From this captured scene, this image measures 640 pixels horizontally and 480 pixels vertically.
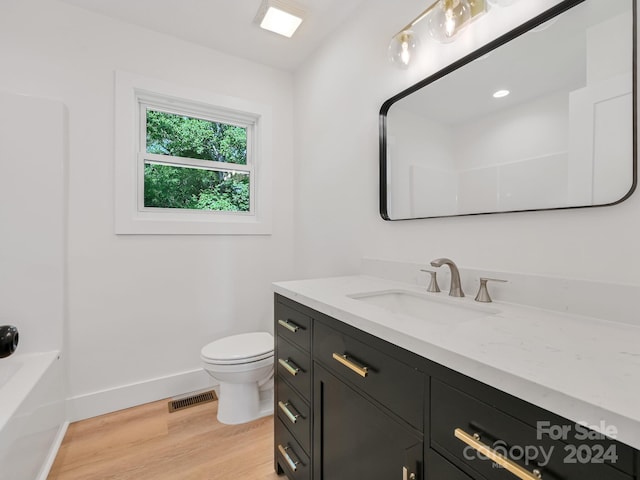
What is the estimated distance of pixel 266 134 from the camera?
246 cm

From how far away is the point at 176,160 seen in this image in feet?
7.31

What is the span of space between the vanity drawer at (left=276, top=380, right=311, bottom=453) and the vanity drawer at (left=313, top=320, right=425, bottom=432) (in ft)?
0.90

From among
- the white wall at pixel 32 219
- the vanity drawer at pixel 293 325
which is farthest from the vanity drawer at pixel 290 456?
the white wall at pixel 32 219

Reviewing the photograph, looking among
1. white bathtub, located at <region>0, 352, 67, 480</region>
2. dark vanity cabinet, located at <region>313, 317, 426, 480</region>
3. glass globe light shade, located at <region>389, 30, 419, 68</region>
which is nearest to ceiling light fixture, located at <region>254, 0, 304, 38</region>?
glass globe light shade, located at <region>389, 30, 419, 68</region>

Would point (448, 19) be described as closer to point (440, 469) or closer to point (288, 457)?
point (440, 469)

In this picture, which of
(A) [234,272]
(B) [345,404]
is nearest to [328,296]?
(B) [345,404]

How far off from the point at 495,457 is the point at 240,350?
153cm

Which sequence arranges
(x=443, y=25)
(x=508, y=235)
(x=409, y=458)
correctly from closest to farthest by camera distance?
(x=409, y=458), (x=508, y=235), (x=443, y=25)

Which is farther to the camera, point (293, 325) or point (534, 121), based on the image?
point (293, 325)

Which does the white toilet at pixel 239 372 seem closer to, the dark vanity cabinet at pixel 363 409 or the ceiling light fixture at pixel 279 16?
the dark vanity cabinet at pixel 363 409

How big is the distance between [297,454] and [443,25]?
1830mm

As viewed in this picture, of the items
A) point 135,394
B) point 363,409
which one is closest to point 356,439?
point 363,409

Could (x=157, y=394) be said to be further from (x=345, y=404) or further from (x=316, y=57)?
(x=316, y=57)

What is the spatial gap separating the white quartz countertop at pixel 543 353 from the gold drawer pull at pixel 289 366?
1.20 feet
